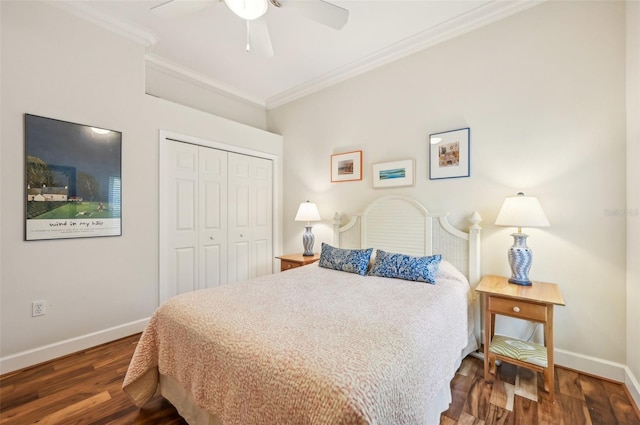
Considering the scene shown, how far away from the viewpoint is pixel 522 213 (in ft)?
6.36

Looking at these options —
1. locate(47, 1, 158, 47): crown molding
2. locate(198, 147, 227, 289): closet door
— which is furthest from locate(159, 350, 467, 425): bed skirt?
locate(47, 1, 158, 47): crown molding

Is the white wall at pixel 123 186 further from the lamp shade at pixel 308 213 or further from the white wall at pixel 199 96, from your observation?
the lamp shade at pixel 308 213

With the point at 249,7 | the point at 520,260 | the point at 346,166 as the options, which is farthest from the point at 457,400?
the point at 249,7

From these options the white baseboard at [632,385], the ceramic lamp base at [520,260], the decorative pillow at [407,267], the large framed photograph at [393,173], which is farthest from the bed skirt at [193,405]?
the large framed photograph at [393,173]

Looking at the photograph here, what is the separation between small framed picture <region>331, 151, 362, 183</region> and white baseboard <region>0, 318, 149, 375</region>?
8.62ft

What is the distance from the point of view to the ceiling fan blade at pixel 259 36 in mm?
1928

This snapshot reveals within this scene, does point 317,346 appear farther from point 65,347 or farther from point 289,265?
point 65,347

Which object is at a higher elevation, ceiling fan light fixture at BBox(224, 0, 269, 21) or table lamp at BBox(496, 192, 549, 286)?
ceiling fan light fixture at BBox(224, 0, 269, 21)

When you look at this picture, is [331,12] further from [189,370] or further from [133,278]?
[133,278]

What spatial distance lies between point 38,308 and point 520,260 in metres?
3.75

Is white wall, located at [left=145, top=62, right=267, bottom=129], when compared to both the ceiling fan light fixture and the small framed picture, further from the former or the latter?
the ceiling fan light fixture

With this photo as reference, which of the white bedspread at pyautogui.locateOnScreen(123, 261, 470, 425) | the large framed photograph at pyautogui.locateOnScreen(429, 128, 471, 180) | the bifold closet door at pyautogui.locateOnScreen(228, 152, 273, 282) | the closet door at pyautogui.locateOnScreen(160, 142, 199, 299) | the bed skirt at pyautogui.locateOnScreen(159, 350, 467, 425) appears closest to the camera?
the white bedspread at pyautogui.locateOnScreen(123, 261, 470, 425)

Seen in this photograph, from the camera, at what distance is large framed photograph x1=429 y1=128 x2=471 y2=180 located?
246cm

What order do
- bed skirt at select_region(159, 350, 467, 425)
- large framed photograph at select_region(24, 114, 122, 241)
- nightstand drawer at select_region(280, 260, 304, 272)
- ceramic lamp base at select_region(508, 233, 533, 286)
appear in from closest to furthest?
bed skirt at select_region(159, 350, 467, 425) → ceramic lamp base at select_region(508, 233, 533, 286) → large framed photograph at select_region(24, 114, 122, 241) → nightstand drawer at select_region(280, 260, 304, 272)
